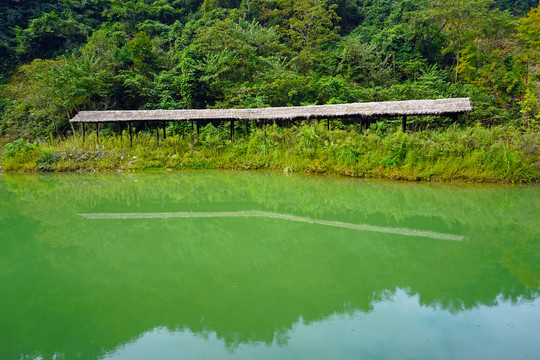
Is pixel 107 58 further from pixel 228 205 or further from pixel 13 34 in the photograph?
pixel 228 205

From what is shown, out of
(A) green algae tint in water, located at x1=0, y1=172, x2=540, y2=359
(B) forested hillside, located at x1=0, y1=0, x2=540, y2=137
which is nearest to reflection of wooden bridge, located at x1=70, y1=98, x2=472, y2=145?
(B) forested hillside, located at x1=0, y1=0, x2=540, y2=137

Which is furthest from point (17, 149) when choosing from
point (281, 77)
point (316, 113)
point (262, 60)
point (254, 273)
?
point (254, 273)

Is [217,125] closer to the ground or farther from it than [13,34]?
closer to the ground

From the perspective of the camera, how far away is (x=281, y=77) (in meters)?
17.2

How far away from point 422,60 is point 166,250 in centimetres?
1971

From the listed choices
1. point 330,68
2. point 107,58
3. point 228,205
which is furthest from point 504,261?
point 107,58

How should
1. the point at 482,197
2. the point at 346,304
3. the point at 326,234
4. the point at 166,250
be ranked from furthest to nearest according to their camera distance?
the point at 482,197 → the point at 326,234 → the point at 166,250 → the point at 346,304

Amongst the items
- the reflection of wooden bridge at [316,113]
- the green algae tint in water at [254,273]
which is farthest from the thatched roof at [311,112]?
the green algae tint in water at [254,273]

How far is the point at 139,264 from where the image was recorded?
14.1 ft

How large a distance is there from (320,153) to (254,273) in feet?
28.9

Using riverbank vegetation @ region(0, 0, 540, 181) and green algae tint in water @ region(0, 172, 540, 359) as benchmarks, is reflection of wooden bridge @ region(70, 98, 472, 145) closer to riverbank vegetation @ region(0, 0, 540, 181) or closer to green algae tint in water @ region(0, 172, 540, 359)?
riverbank vegetation @ region(0, 0, 540, 181)

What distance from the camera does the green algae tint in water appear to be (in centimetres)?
278

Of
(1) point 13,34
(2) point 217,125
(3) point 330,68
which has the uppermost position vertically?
(1) point 13,34

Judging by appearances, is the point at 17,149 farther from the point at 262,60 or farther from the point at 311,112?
the point at 262,60
